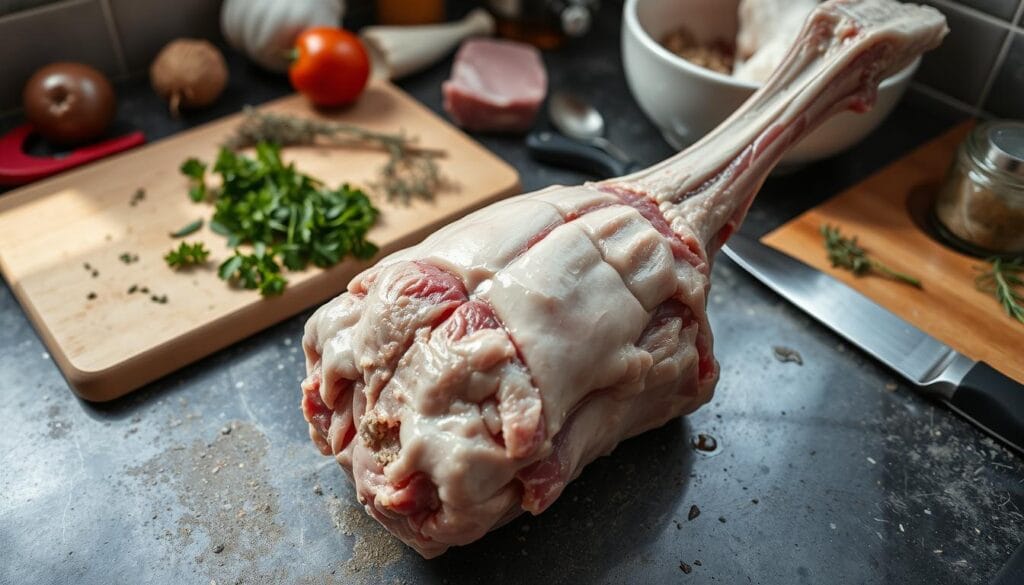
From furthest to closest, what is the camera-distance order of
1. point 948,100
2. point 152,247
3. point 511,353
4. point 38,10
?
point 948,100, point 38,10, point 152,247, point 511,353

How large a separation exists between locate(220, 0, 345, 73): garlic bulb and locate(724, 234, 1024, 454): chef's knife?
1419 mm

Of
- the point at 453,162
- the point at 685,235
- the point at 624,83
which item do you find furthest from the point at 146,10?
the point at 685,235

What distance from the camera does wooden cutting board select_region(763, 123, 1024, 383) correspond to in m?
1.85

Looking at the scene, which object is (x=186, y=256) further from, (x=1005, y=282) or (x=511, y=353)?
(x=1005, y=282)

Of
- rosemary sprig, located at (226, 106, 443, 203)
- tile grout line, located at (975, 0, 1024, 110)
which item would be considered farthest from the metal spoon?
tile grout line, located at (975, 0, 1024, 110)

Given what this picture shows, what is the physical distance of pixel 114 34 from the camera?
2.54m

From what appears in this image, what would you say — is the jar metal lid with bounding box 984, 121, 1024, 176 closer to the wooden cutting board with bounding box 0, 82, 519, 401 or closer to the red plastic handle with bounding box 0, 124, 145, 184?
the wooden cutting board with bounding box 0, 82, 519, 401

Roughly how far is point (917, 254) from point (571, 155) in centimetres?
90

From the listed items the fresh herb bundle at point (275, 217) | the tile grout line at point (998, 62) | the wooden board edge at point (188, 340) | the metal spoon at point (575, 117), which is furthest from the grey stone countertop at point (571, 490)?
the tile grout line at point (998, 62)

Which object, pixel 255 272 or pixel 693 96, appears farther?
pixel 693 96

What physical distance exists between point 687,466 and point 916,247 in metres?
0.90

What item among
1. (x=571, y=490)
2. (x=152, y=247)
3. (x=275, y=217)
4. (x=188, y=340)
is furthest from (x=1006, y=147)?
(x=152, y=247)

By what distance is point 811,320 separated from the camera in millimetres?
1929

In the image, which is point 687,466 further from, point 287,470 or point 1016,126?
point 1016,126
